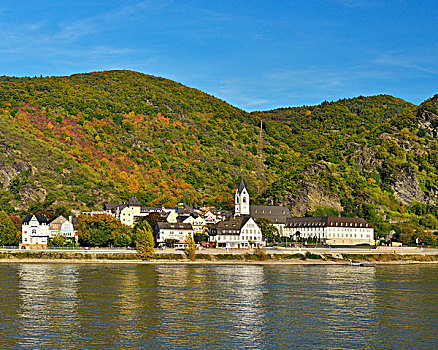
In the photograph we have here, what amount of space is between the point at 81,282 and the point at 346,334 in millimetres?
38143

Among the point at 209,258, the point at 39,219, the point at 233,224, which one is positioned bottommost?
the point at 209,258

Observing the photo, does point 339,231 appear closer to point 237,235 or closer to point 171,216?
point 237,235

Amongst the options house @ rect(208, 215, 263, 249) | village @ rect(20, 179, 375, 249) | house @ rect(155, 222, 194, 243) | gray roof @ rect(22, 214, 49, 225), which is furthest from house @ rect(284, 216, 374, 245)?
gray roof @ rect(22, 214, 49, 225)

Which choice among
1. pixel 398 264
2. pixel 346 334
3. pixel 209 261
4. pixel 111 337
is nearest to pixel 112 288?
pixel 111 337

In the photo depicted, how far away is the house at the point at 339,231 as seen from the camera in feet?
483

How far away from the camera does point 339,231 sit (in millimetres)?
148375

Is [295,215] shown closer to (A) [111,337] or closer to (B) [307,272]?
(B) [307,272]

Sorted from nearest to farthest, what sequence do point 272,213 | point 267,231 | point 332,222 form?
point 267,231 < point 332,222 < point 272,213

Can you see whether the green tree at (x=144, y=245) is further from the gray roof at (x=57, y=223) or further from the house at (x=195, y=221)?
the house at (x=195, y=221)

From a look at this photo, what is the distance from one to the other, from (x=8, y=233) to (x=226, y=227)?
44.5m

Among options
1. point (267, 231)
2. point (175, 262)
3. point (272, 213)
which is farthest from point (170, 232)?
point (272, 213)

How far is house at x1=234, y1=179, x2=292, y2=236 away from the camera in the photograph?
161 metres

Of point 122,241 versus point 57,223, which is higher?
point 57,223

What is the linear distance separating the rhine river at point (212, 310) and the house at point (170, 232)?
43445 millimetres
